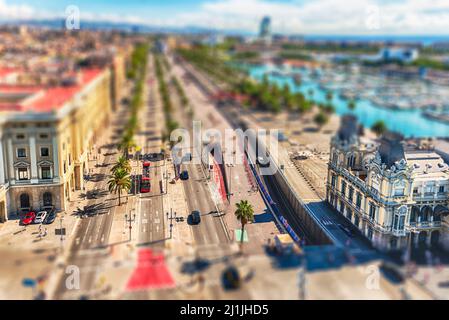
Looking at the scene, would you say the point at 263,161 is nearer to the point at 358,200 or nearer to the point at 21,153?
the point at 358,200

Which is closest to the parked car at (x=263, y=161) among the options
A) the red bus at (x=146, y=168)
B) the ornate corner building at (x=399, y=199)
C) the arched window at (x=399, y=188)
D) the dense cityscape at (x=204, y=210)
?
the dense cityscape at (x=204, y=210)

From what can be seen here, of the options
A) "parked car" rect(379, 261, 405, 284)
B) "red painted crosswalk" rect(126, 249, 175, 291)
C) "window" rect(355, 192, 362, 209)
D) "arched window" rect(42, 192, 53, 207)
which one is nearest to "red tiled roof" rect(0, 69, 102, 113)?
"arched window" rect(42, 192, 53, 207)

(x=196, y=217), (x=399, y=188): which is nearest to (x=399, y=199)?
(x=399, y=188)

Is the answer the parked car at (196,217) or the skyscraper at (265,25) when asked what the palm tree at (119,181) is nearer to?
the parked car at (196,217)

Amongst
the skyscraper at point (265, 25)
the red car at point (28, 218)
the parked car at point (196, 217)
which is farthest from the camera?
the skyscraper at point (265, 25)
